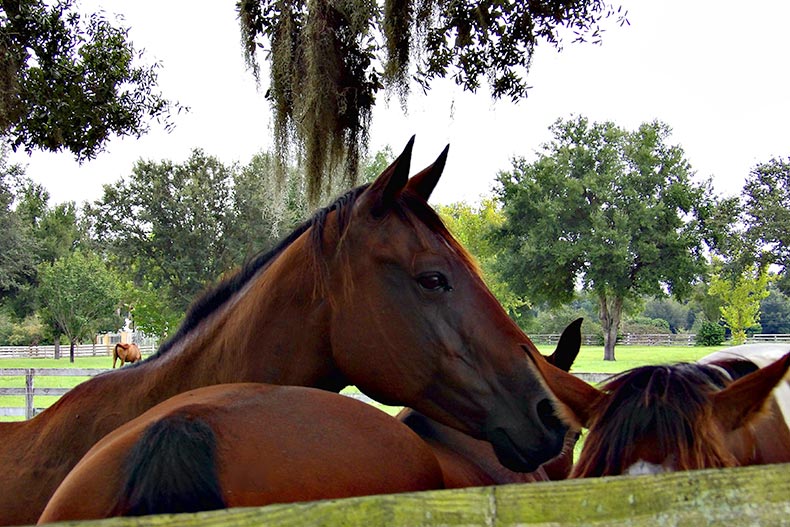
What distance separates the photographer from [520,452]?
2.22 metres

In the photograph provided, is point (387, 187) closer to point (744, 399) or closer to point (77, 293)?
point (744, 399)

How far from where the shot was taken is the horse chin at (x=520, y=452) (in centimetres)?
Result: 219

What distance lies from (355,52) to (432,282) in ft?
12.6

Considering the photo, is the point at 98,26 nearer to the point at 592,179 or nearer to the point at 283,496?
the point at 283,496

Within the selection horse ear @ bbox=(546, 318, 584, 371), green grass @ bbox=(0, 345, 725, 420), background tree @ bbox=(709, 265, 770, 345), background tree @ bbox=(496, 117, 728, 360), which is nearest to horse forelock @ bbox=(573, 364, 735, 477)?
horse ear @ bbox=(546, 318, 584, 371)

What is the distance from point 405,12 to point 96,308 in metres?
42.9

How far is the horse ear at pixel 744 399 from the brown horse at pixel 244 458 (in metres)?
0.83

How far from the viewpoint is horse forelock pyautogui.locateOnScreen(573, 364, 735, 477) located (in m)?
1.79

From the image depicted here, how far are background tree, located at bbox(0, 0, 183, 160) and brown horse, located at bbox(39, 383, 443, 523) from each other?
538 cm

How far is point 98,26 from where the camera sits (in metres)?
6.84

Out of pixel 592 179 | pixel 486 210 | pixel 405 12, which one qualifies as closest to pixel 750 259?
pixel 592 179

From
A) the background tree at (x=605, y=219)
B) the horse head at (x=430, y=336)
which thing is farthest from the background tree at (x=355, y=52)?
the background tree at (x=605, y=219)

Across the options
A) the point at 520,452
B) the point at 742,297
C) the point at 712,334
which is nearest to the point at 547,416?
the point at 520,452

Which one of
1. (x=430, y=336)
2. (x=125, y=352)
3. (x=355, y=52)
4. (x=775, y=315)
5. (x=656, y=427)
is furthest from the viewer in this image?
(x=775, y=315)
